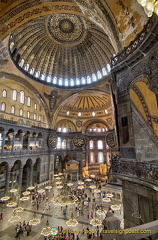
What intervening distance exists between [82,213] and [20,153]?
34.5ft

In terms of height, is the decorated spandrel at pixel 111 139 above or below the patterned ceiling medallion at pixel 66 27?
below

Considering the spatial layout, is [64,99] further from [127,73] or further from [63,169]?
[127,73]

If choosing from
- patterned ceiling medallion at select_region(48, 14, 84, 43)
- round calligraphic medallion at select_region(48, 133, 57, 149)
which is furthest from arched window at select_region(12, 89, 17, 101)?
patterned ceiling medallion at select_region(48, 14, 84, 43)

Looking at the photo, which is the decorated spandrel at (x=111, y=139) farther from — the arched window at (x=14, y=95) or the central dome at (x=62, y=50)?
the arched window at (x=14, y=95)

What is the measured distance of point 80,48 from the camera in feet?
70.8

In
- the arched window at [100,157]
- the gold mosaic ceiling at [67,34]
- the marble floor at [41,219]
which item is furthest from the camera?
the arched window at [100,157]

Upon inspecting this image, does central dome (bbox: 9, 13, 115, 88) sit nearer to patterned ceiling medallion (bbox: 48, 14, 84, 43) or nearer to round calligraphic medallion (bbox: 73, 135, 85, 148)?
patterned ceiling medallion (bbox: 48, 14, 84, 43)

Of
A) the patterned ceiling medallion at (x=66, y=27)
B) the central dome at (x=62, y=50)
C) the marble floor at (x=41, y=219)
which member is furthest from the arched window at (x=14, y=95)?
the marble floor at (x=41, y=219)

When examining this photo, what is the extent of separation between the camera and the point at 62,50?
21859mm

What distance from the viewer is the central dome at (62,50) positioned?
57.2 ft

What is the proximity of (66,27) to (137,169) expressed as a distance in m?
20.1

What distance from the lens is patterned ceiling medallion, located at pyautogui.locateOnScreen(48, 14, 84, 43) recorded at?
17.5 metres

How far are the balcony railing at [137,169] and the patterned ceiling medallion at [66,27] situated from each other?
18504mm

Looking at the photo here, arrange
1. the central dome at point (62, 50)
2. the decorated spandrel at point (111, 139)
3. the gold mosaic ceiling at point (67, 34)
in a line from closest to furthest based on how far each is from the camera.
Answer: the gold mosaic ceiling at point (67, 34), the central dome at point (62, 50), the decorated spandrel at point (111, 139)
